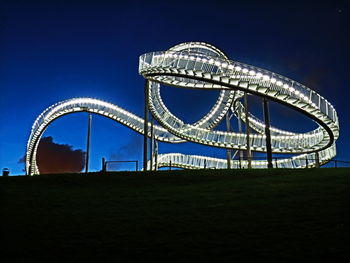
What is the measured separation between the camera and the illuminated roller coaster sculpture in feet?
101

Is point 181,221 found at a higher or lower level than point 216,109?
lower

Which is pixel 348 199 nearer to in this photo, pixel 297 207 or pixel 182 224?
pixel 297 207

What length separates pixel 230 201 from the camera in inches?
524

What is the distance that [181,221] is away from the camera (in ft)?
36.5

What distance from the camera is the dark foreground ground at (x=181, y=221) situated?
879 centimetres

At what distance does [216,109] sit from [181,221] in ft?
117

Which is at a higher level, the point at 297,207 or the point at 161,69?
the point at 161,69

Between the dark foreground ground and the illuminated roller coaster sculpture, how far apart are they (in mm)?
13867

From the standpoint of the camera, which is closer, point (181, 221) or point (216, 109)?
point (181, 221)

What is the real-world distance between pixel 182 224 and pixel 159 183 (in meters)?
7.13

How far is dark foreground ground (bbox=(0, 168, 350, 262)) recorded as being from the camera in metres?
8.79

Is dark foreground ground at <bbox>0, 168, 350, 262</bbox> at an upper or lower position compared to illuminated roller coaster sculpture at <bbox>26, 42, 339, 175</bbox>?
lower

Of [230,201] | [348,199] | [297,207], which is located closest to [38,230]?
[230,201]

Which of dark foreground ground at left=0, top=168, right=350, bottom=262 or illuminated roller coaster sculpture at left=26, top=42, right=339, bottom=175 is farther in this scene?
illuminated roller coaster sculpture at left=26, top=42, right=339, bottom=175
